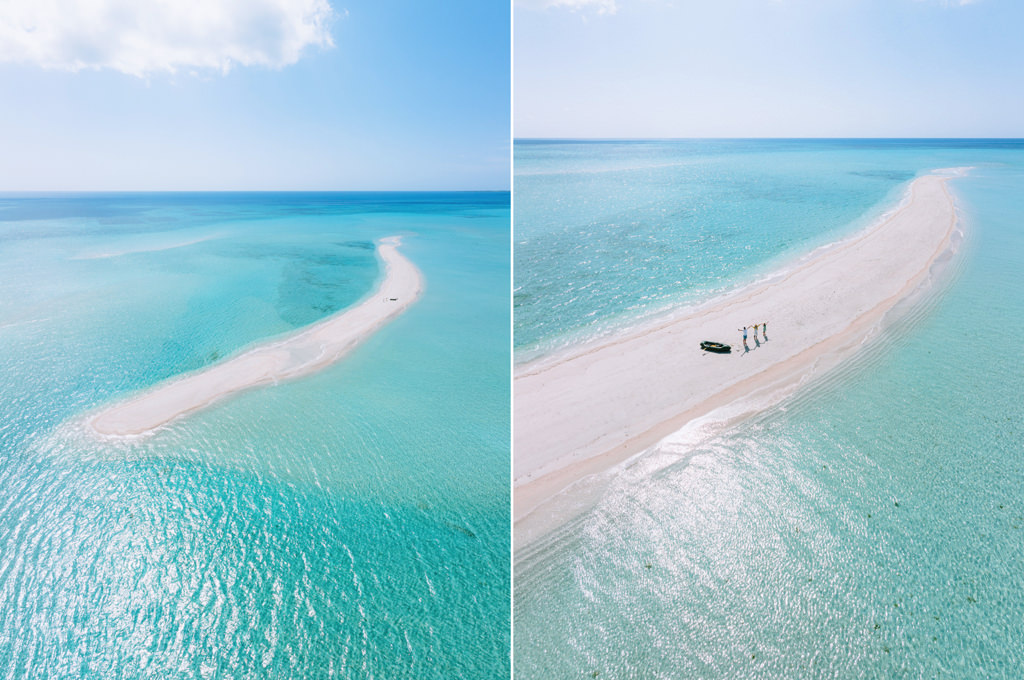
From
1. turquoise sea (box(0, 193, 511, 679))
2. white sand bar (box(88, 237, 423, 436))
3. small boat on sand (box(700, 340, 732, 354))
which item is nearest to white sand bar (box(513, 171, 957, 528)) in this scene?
small boat on sand (box(700, 340, 732, 354))

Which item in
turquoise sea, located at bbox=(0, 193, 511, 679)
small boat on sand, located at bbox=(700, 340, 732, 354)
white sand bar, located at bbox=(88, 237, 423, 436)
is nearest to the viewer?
turquoise sea, located at bbox=(0, 193, 511, 679)

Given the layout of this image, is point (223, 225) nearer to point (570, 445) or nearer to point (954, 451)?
point (570, 445)

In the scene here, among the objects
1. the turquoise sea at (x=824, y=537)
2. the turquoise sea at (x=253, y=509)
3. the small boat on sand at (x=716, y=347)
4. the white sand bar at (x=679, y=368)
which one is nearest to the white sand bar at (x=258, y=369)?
the turquoise sea at (x=253, y=509)

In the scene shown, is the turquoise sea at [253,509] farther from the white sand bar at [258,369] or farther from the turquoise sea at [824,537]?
the turquoise sea at [824,537]

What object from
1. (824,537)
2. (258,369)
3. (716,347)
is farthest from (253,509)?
(716,347)

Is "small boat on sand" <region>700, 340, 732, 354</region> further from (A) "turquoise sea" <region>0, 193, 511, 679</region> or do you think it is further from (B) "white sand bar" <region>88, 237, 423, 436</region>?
(B) "white sand bar" <region>88, 237, 423, 436</region>

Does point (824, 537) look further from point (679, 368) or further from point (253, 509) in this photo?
point (253, 509)

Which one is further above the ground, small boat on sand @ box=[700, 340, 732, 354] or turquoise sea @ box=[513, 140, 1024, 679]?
small boat on sand @ box=[700, 340, 732, 354]
